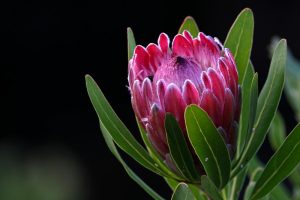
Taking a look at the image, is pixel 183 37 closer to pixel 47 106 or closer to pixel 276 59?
pixel 276 59

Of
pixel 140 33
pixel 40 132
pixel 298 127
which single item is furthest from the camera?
pixel 40 132

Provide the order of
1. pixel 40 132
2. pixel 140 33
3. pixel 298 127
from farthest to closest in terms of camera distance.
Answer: pixel 40 132 → pixel 140 33 → pixel 298 127

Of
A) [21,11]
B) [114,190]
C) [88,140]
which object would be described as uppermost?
[21,11]

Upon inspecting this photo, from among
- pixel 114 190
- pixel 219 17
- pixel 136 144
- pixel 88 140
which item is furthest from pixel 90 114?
pixel 136 144

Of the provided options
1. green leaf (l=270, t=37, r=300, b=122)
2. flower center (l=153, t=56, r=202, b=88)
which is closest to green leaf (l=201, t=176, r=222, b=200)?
flower center (l=153, t=56, r=202, b=88)

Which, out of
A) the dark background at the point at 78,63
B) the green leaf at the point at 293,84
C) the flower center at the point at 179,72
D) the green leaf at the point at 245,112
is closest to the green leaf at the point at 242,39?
the green leaf at the point at 245,112

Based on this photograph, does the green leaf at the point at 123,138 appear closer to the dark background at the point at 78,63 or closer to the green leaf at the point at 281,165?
the green leaf at the point at 281,165

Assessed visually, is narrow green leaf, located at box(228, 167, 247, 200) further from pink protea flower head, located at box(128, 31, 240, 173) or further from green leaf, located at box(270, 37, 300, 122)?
green leaf, located at box(270, 37, 300, 122)
